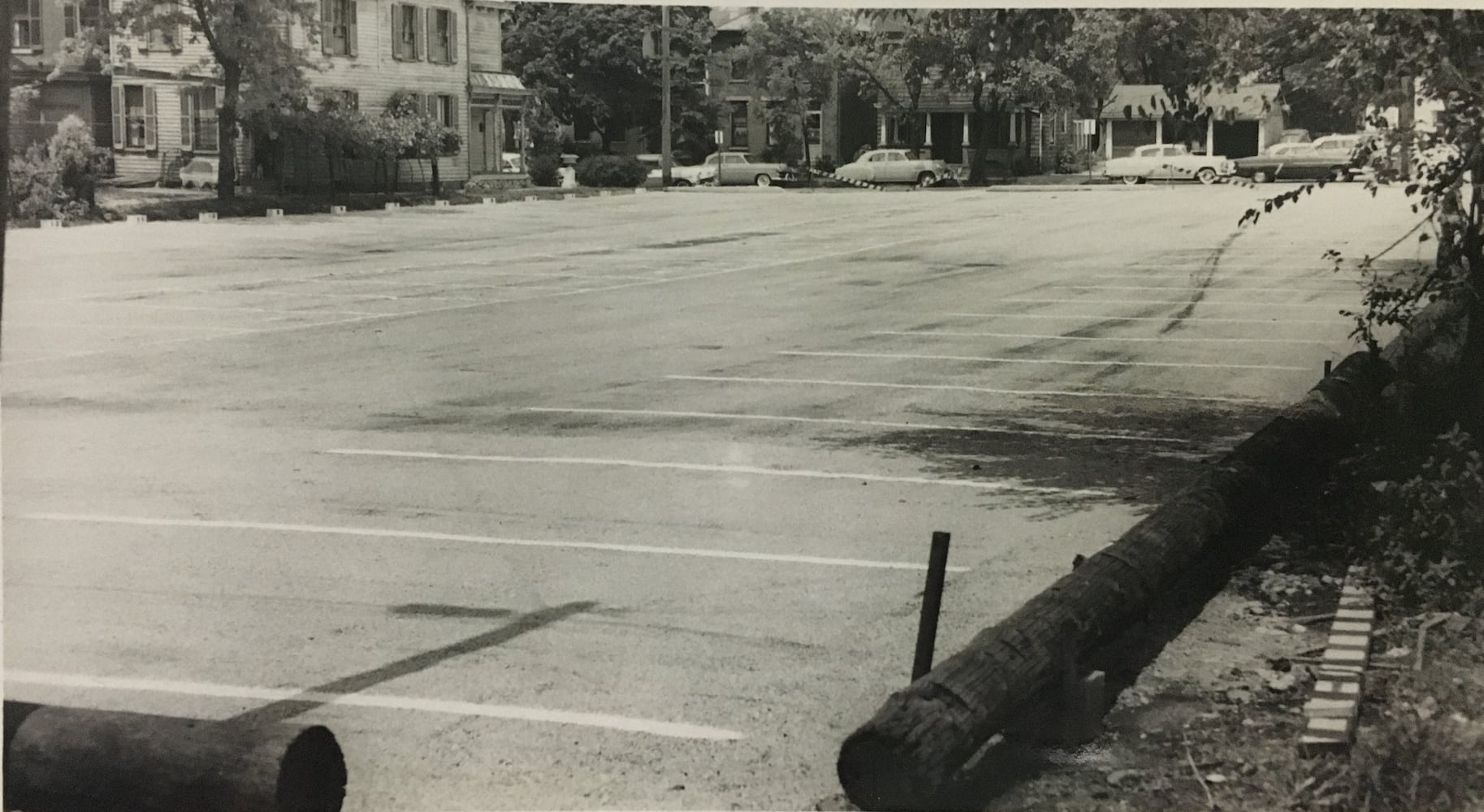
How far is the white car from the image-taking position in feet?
24.1

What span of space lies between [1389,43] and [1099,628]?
287 centimetres

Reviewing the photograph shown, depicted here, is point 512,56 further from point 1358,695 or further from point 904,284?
point 1358,695

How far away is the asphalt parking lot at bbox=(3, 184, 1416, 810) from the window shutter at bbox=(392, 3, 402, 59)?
1339 mm

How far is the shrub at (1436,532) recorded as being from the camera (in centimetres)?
589

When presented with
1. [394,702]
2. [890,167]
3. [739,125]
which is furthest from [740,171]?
[394,702]

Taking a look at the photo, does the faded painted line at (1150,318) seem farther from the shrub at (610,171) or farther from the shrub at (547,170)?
the shrub at (547,170)

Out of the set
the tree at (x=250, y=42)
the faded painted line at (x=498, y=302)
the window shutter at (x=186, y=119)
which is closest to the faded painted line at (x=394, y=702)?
the faded painted line at (x=498, y=302)

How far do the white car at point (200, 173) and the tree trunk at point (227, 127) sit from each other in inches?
2.2

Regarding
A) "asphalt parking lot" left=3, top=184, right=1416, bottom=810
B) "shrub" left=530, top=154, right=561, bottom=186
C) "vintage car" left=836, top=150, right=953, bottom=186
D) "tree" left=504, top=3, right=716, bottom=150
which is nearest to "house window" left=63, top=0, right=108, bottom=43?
"asphalt parking lot" left=3, top=184, right=1416, bottom=810

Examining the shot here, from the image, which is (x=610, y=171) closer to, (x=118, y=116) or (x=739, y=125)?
(x=739, y=125)

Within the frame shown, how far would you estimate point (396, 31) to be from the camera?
778cm

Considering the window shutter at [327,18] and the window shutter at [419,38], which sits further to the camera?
the window shutter at [419,38]

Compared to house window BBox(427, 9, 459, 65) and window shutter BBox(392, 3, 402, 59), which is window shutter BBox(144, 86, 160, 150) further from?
house window BBox(427, 9, 459, 65)

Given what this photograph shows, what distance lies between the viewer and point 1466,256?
7.31 m
